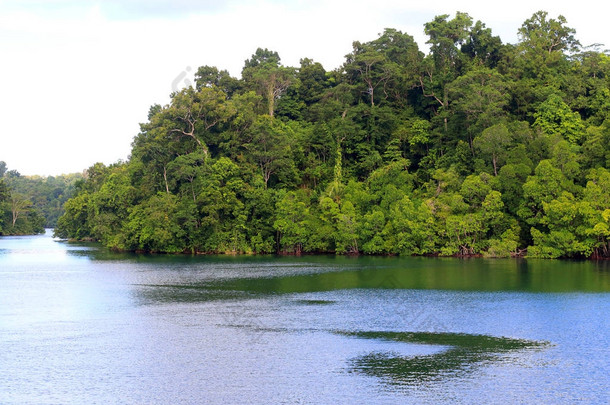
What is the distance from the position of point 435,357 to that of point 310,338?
5768 mm

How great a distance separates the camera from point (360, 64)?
7850 centimetres

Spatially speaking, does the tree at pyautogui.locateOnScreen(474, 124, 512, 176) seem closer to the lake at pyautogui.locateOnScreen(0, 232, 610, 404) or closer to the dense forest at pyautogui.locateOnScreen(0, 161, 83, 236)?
the lake at pyautogui.locateOnScreen(0, 232, 610, 404)

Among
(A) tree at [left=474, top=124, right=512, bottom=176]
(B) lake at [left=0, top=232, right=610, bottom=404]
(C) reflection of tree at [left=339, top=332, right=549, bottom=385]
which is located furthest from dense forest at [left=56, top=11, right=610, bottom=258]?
(C) reflection of tree at [left=339, top=332, right=549, bottom=385]

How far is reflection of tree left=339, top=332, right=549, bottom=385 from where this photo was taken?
21.5 metres

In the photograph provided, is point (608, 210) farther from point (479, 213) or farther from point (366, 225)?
point (366, 225)

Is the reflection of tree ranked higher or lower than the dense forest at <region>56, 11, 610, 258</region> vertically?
lower

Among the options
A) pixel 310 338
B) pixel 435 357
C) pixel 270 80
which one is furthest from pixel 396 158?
pixel 435 357

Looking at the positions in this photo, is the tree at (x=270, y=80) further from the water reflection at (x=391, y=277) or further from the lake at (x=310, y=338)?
the lake at (x=310, y=338)

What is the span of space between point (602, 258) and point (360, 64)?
123ft

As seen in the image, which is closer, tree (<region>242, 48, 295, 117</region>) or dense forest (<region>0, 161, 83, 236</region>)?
tree (<region>242, 48, 295, 117</region>)

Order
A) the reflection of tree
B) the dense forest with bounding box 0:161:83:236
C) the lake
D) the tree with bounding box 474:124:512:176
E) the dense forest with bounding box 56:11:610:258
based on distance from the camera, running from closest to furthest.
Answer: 1. the lake
2. the reflection of tree
3. the dense forest with bounding box 56:11:610:258
4. the tree with bounding box 474:124:512:176
5. the dense forest with bounding box 0:161:83:236

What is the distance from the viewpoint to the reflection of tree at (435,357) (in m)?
21.5

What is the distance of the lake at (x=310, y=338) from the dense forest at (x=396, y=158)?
12234 millimetres

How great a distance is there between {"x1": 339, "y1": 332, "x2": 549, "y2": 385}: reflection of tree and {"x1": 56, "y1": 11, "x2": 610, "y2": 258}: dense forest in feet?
107
